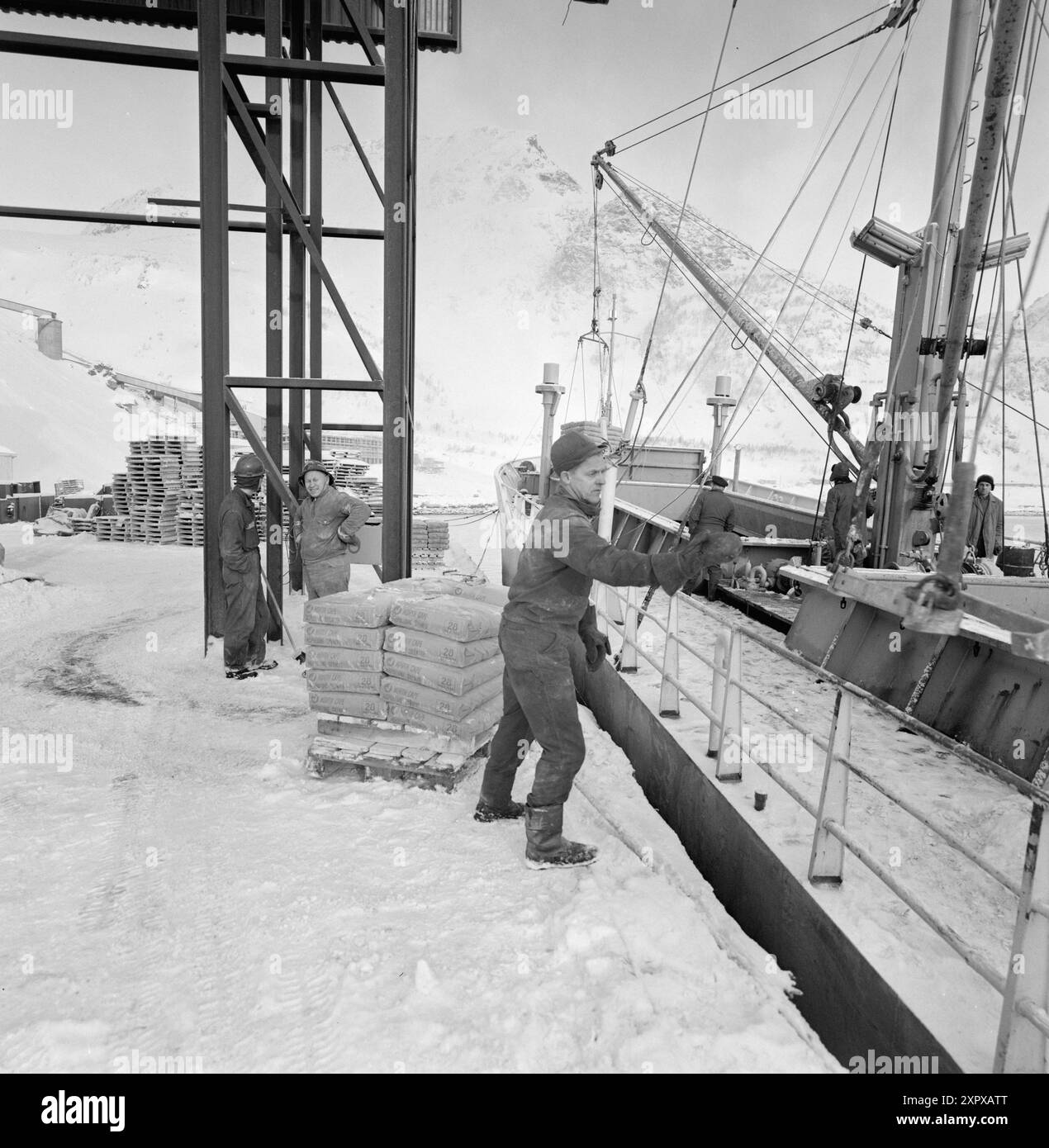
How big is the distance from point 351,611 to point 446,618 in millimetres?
629

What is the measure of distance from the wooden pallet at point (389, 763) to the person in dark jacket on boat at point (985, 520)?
21.7 ft

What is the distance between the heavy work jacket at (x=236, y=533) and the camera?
6.89 metres

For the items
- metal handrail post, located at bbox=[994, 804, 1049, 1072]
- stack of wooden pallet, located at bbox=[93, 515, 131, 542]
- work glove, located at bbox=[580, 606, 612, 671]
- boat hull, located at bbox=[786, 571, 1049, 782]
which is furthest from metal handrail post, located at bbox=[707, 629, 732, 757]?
stack of wooden pallet, located at bbox=[93, 515, 131, 542]

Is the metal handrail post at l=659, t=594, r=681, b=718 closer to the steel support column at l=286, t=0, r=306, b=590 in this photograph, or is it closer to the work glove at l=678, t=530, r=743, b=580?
the work glove at l=678, t=530, r=743, b=580

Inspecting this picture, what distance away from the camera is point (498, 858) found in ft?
12.4

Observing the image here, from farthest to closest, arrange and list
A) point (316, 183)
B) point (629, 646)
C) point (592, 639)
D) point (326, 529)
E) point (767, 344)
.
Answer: point (316, 183) < point (767, 344) < point (326, 529) < point (629, 646) < point (592, 639)

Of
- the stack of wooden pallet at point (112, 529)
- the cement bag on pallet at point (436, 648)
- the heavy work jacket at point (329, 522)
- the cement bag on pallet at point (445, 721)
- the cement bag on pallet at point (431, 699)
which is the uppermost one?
the heavy work jacket at point (329, 522)

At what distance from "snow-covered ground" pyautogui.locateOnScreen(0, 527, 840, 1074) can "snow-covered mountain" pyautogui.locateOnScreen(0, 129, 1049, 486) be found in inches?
1354

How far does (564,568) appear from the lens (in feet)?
11.8

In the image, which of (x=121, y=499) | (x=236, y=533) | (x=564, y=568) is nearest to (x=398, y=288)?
(x=236, y=533)

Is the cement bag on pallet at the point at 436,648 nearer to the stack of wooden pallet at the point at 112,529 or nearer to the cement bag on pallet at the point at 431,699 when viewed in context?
the cement bag on pallet at the point at 431,699

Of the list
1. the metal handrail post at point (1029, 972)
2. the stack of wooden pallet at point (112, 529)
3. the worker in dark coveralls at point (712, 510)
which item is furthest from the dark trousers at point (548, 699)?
the stack of wooden pallet at point (112, 529)

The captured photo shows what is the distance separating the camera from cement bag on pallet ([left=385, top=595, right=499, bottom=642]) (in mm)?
4629

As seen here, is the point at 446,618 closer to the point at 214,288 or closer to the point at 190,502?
the point at 214,288
